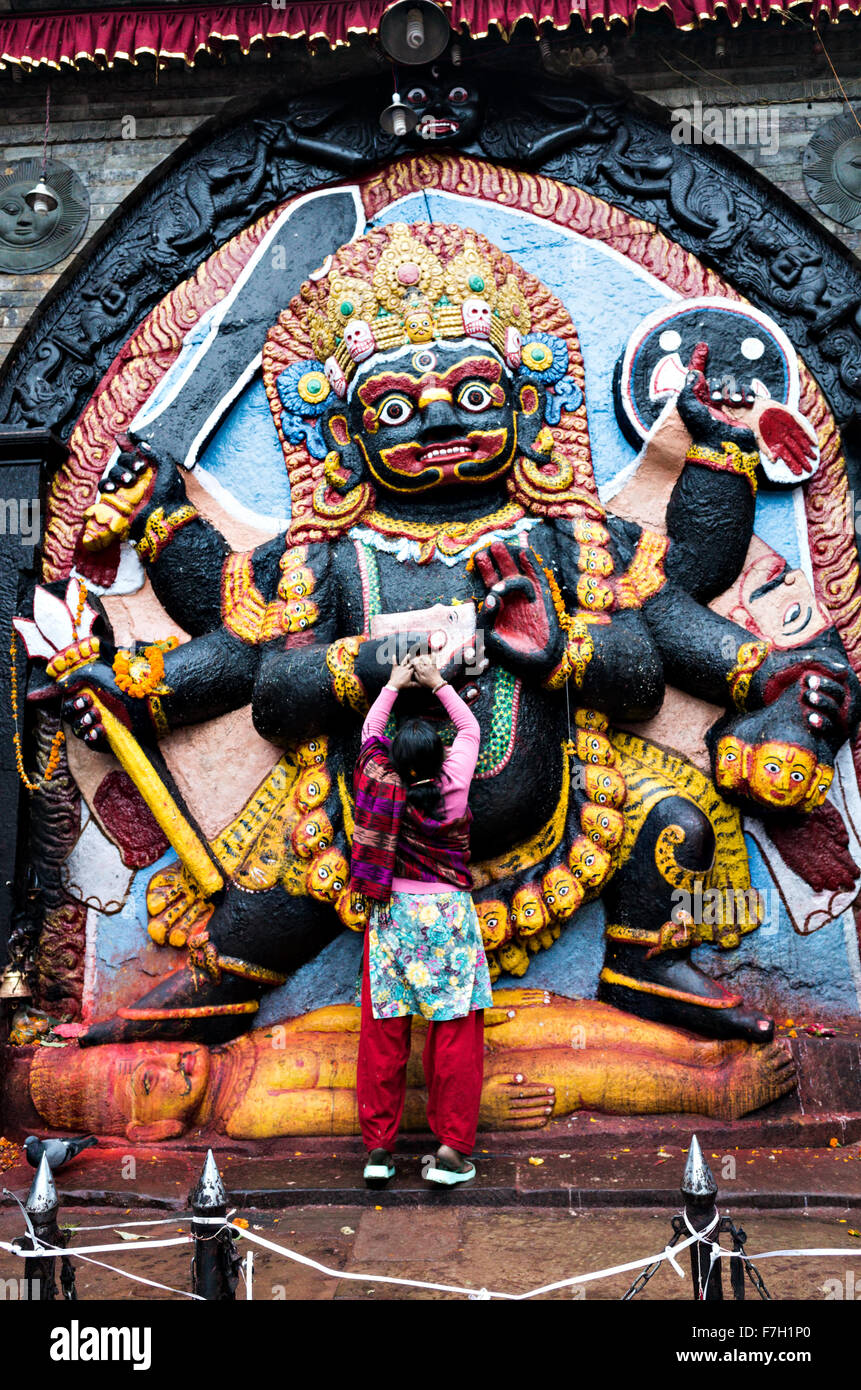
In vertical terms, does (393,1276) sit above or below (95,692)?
below

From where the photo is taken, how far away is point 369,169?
6086mm

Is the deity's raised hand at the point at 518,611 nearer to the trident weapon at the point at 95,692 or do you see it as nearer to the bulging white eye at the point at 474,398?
the bulging white eye at the point at 474,398

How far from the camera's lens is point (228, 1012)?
16.9 ft

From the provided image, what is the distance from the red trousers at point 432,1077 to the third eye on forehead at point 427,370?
2.59m

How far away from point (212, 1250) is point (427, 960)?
161 cm

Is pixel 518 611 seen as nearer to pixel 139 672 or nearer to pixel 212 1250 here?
pixel 139 672

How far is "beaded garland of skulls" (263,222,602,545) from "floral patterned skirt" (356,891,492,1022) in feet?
6.40

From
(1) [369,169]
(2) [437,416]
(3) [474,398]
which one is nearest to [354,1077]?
(2) [437,416]

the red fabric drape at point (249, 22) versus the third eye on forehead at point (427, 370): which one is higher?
the red fabric drape at point (249, 22)

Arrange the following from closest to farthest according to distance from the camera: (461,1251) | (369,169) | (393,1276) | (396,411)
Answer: (393,1276) → (461,1251) → (396,411) → (369,169)

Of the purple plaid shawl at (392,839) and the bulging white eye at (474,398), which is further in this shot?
the bulging white eye at (474,398)

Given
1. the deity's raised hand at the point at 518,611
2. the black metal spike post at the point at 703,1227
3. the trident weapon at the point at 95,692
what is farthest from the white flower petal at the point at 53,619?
the black metal spike post at the point at 703,1227

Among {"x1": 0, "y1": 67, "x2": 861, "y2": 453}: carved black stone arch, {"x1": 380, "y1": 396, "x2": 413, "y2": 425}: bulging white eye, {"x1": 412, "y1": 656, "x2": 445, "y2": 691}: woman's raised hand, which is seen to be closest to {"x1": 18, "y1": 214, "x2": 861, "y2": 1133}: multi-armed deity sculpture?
{"x1": 380, "y1": 396, "x2": 413, "y2": 425}: bulging white eye

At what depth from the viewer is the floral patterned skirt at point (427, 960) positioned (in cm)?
422
